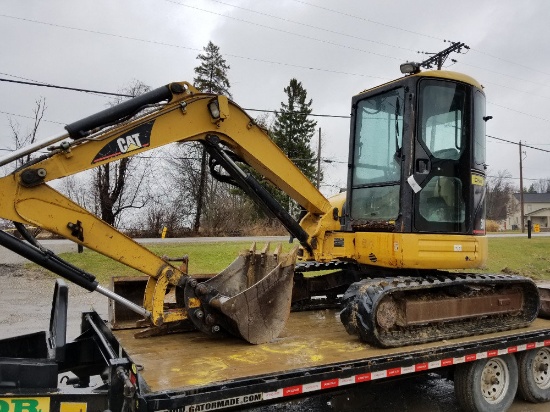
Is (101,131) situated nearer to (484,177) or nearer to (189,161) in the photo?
(484,177)

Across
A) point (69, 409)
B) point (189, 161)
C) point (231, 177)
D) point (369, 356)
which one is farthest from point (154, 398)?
point (189, 161)

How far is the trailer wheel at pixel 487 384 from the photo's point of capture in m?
5.28

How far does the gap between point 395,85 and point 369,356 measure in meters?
3.05

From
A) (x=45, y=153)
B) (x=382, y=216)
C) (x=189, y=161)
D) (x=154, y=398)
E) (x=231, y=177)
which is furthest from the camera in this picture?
(x=189, y=161)

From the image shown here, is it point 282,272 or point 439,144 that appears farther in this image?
point 439,144

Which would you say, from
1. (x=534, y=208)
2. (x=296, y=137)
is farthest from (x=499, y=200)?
(x=296, y=137)

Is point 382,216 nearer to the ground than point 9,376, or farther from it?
farther from it

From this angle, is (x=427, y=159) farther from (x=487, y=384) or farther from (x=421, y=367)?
(x=487, y=384)

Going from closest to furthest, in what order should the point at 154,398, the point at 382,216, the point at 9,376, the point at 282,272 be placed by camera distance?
the point at 154,398
the point at 9,376
the point at 282,272
the point at 382,216

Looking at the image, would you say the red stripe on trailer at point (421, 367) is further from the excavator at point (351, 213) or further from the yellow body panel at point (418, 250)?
the yellow body panel at point (418, 250)

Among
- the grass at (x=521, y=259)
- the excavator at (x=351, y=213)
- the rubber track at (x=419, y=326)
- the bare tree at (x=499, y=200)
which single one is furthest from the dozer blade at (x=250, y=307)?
the bare tree at (x=499, y=200)

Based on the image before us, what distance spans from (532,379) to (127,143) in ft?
16.4

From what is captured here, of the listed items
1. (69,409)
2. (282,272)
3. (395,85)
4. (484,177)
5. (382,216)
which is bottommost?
(69,409)

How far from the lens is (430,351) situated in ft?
16.0
